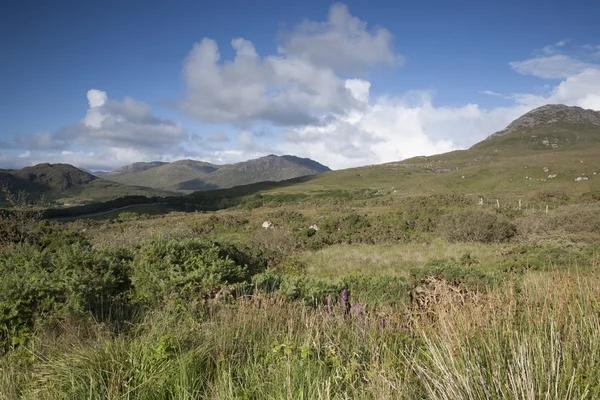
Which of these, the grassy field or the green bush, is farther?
the green bush

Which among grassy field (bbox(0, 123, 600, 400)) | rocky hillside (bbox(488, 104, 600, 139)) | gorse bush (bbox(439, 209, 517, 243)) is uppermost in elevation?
rocky hillside (bbox(488, 104, 600, 139))

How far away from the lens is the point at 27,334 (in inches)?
171

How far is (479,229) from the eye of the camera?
19609mm

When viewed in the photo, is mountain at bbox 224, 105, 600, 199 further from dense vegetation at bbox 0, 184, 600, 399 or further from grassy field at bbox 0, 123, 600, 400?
dense vegetation at bbox 0, 184, 600, 399

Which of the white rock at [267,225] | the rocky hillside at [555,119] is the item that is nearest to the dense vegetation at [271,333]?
the white rock at [267,225]

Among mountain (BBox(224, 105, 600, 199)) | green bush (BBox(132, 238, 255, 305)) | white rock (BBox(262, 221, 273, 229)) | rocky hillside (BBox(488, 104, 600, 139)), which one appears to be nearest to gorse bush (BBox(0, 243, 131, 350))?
green bush (BBox(132, 238, 255, 305))

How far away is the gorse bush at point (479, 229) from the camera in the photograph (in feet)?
63.4

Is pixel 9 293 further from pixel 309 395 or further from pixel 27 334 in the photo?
pixel 309 395

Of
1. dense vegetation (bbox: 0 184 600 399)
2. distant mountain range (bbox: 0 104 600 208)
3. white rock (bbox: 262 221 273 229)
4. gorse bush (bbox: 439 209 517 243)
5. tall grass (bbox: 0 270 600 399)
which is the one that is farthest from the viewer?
distant mountain range (bbox: 0 104 600 208)

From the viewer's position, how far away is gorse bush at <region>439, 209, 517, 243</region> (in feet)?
63.4

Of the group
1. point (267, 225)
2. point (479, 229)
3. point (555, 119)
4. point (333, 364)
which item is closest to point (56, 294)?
point (333, 364)

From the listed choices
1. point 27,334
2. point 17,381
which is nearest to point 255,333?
point 17,381

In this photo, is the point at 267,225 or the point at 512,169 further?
the point at 512,169

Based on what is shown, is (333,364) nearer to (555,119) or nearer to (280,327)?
(280,327)
